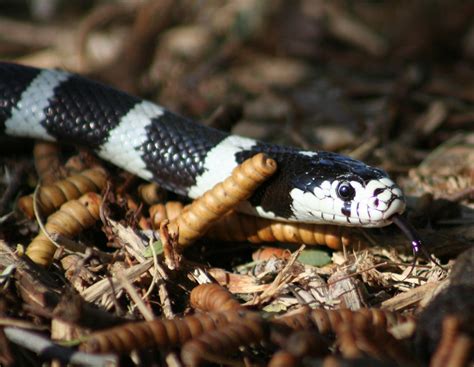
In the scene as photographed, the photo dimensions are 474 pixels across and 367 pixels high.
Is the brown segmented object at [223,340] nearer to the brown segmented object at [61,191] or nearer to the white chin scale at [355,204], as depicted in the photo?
the white chin scale at [355,204]

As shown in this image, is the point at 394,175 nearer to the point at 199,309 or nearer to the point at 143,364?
the point at 199,309

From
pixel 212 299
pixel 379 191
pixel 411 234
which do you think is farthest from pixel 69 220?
pixel 411 234

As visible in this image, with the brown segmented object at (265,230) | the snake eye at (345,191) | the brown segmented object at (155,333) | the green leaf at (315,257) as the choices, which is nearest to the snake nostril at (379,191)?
the snake eye at (345,191)

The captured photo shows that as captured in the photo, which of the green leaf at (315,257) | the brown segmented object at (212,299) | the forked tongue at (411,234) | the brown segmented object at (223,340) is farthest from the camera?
the green leaf at (315,257)

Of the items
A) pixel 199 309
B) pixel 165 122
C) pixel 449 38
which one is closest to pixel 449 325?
pixel 199 309

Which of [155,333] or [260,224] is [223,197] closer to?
[260,224]
